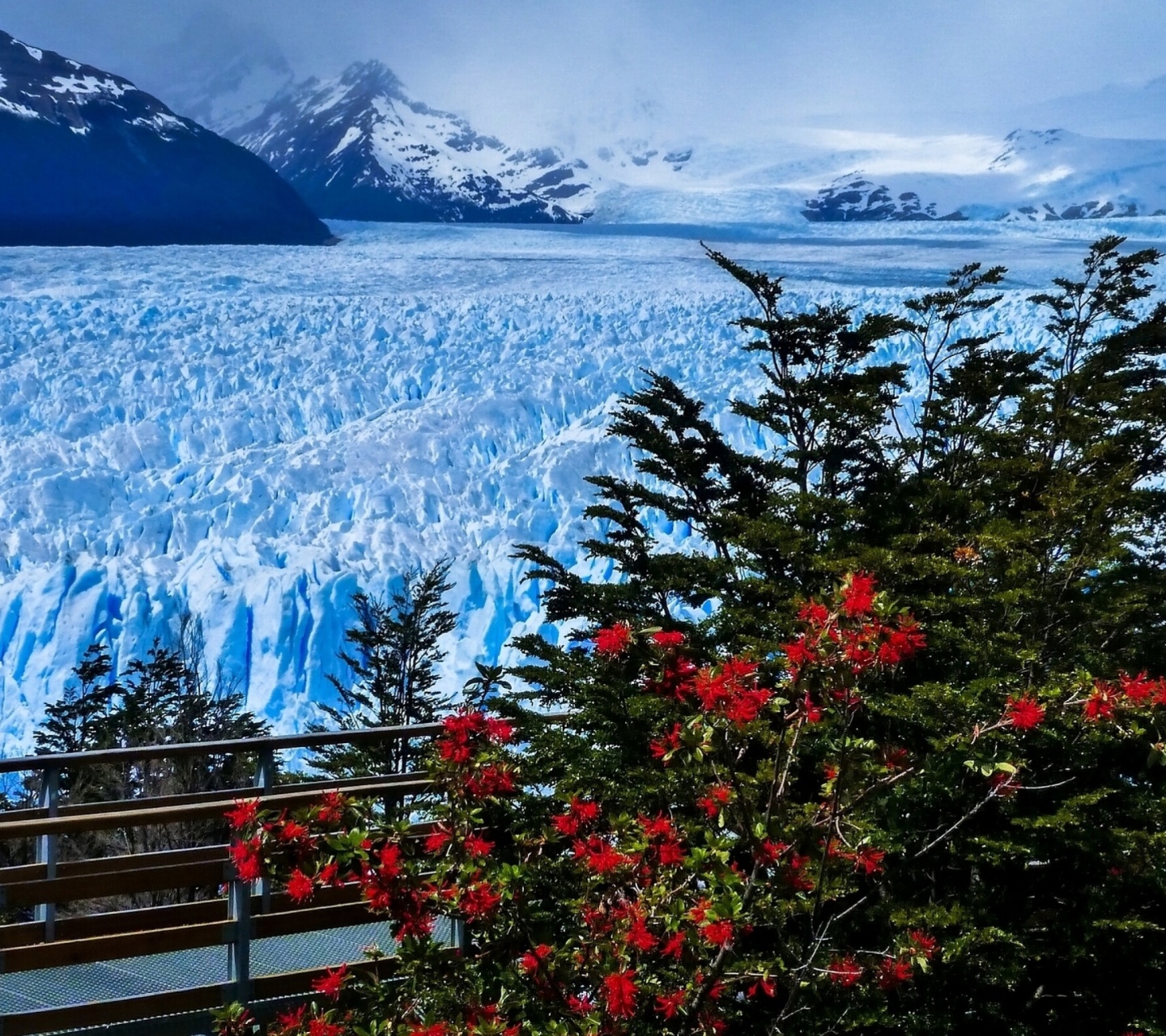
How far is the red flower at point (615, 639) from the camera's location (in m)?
1.87

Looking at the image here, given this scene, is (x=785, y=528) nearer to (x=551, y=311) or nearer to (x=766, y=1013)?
(x=766, y=1013)

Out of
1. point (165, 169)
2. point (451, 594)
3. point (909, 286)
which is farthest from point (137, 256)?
point (909, 286)

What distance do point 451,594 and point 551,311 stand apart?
405 centimetres

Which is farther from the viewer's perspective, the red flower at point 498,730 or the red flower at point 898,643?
the red flower at point 498,730

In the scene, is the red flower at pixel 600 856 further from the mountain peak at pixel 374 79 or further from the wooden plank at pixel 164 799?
the mountain peak at pixel 374 79

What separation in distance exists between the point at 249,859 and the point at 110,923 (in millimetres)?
909

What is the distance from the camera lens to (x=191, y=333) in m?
11.9

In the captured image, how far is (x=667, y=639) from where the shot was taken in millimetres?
1969

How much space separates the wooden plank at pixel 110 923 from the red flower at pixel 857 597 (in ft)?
5.46

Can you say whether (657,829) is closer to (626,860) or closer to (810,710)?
(626,860)

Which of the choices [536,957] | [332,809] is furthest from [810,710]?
[332,809]

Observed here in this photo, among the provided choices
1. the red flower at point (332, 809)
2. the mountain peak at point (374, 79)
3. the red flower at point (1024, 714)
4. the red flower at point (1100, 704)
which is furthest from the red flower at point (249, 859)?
the mountain peak at point (374, 79)

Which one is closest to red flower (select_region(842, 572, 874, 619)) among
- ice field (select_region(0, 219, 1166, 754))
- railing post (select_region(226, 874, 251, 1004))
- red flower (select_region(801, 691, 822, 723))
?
red flower (select_region(801, 691, 822, 723))

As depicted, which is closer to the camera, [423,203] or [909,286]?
[909,286]
